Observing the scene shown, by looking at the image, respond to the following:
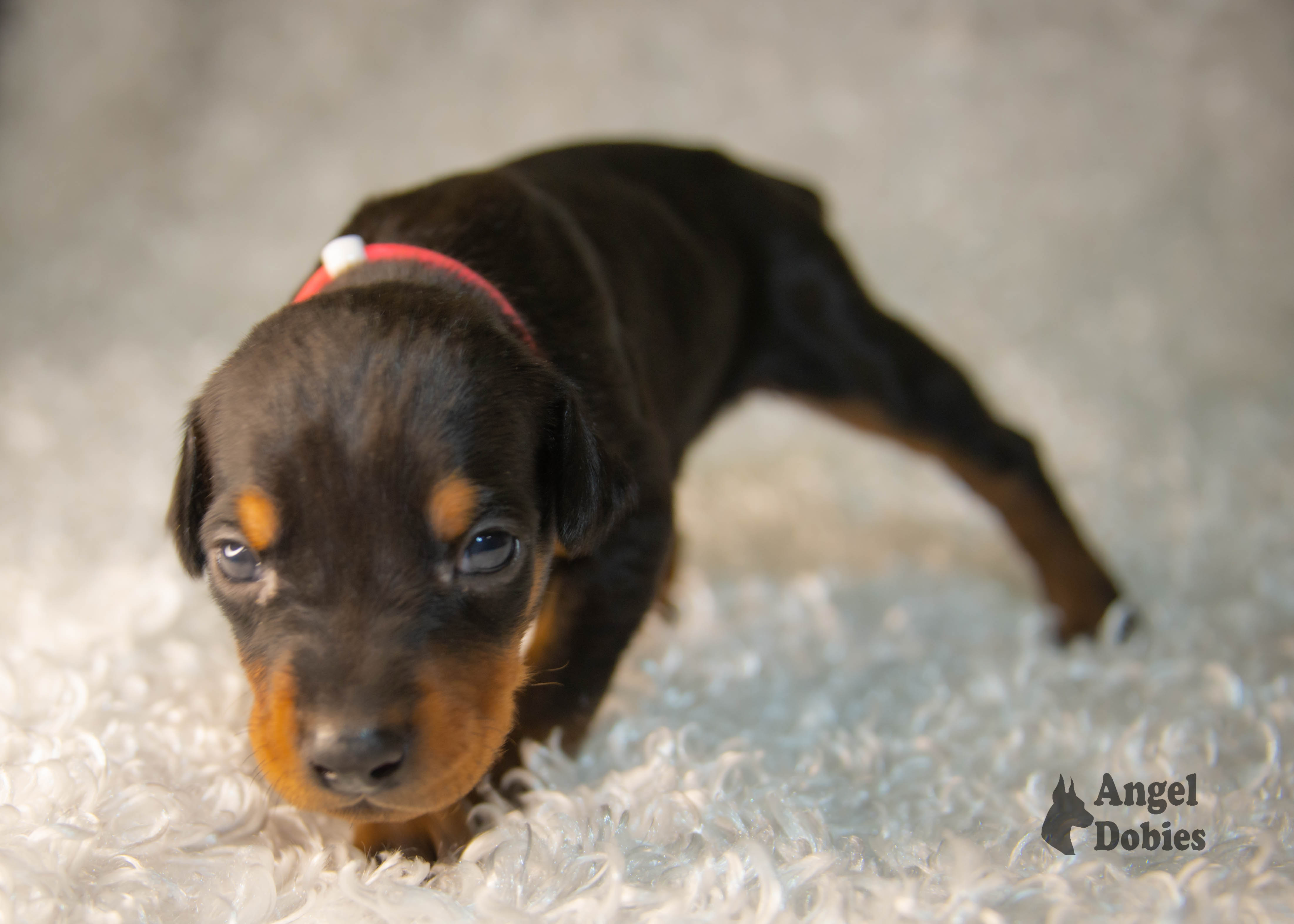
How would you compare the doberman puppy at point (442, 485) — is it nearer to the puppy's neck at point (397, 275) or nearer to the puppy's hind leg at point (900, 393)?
the puppy's neck at point (397, 275)

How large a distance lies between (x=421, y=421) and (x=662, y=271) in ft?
4.02

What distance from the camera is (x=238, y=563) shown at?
1.83 meters

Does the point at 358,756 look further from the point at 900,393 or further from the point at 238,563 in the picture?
the point at 900,393

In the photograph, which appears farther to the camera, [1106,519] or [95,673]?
[1106,519]

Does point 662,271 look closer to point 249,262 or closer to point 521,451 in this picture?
point 521,451

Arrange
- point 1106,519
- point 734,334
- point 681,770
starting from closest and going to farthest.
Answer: point 681,770 < point 734,334 < point 1106,519

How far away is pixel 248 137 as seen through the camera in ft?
17.8

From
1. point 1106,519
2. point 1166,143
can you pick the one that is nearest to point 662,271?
point 1106,519

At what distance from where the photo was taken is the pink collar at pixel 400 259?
216cm

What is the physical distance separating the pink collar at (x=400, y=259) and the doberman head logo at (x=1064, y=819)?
121 cm

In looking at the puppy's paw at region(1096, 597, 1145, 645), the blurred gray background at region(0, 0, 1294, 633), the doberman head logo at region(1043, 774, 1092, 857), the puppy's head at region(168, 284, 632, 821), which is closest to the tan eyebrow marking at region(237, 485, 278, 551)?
the puppy's head at region(168, 284, 632, 821)

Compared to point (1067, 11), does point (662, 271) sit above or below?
below

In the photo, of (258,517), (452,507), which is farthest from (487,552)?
(258,517)

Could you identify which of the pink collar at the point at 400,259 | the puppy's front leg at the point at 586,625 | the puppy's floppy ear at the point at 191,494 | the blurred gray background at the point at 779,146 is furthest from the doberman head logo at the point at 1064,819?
the blurred gray background at the point at 779,146
